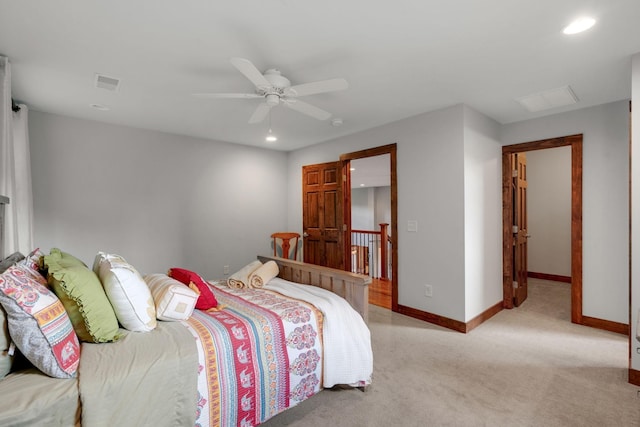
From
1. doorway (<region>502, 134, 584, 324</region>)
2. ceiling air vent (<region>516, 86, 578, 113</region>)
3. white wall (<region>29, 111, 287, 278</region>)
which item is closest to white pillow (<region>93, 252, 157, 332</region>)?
white wall (<region>29, 111, 287, 278</region>)

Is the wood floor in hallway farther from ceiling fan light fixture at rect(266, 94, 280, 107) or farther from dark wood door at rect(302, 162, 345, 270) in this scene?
ceiling fan light fixture at rect(266, 94, 280, 107)

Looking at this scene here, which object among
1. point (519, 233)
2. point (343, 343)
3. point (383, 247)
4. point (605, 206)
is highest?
point (605, 206)

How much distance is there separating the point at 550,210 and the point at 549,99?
3307mm

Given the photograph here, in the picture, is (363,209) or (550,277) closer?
(550,277)

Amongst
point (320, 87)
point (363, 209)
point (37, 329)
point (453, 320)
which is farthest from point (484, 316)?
point (363, 209)

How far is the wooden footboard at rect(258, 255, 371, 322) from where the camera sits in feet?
7.29

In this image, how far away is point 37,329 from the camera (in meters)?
1.18

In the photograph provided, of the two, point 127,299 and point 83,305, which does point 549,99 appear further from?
point 83,305

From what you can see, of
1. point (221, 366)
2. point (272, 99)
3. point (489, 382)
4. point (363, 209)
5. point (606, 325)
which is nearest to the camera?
point (221, 366)

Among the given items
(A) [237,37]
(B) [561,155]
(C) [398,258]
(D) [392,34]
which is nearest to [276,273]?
(C) [398,258]

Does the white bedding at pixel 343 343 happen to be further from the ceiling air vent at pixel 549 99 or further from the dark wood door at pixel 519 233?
the dark wood door at pixel 519 233

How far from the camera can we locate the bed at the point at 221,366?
3.84 ft

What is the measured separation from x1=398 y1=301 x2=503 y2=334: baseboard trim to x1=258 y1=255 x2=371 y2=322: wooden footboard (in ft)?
5.28

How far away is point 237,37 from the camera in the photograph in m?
2.02
